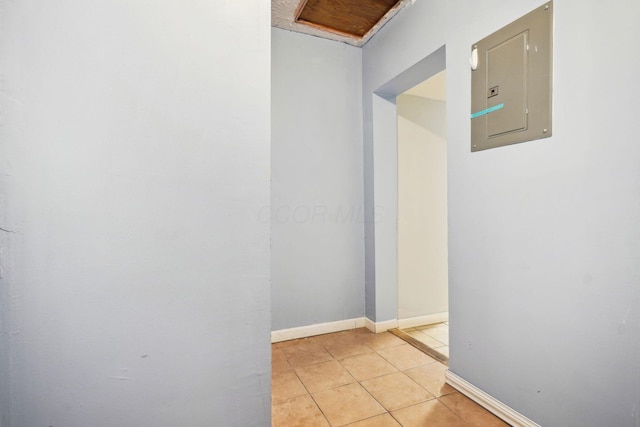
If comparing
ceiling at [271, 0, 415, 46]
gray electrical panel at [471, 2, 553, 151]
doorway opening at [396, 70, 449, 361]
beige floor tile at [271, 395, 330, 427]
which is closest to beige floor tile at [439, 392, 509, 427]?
beige floor tile at [271, 395, 330, 427]

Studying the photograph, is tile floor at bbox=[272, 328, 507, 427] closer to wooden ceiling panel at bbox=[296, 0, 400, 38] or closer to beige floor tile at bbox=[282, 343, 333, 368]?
beige floor tile at bbox=[282, 343, 333, 368]

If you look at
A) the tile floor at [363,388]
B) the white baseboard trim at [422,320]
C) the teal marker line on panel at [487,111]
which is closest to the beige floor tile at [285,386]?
the tile floor at [363,388]

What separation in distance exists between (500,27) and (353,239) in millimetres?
2033

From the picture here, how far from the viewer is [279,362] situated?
7.86 feet

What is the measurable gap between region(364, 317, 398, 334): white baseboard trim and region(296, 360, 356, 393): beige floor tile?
27.8 inches

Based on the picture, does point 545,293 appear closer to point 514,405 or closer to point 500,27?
point 514,405

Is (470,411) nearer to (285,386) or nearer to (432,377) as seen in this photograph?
(432,377)

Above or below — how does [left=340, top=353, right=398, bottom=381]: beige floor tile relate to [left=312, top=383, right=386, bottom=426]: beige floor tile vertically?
below

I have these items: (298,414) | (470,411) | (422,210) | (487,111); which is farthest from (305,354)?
(487,111)

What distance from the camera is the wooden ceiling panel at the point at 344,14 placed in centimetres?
241

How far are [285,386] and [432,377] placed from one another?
1.04m

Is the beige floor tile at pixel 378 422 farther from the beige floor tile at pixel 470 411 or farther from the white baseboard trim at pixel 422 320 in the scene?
the white baseboard trim at pixel 422 320

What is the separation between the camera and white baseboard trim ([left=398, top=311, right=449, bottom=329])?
3.14m

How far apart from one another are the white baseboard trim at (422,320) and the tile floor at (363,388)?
1.29 feet
